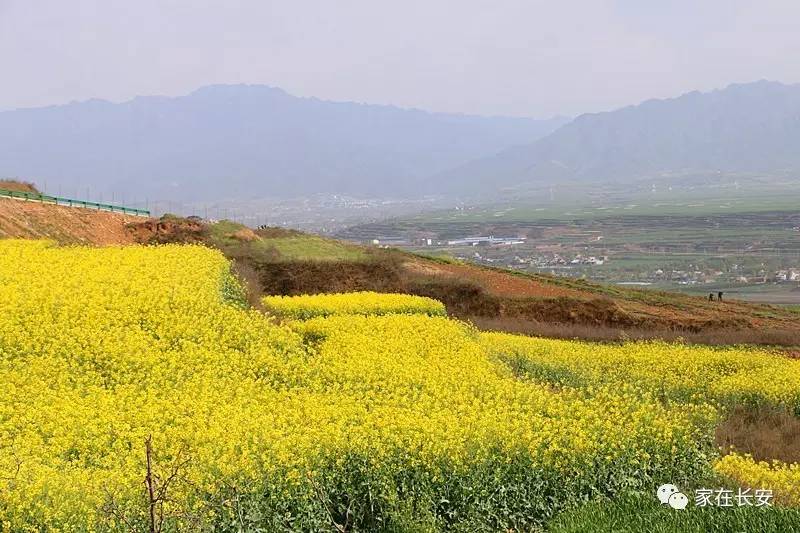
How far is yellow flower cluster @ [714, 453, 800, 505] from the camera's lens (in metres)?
11.2

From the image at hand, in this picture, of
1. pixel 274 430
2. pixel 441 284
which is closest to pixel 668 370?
pixel 274 430

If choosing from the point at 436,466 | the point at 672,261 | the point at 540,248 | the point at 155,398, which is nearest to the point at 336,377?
the point at 155,398

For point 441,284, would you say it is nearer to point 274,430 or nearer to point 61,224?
point 61,224

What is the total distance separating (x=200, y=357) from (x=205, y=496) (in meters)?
5.73

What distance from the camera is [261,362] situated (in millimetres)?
14852

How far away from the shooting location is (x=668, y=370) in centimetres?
1977

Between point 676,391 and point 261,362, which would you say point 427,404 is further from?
point 676,391

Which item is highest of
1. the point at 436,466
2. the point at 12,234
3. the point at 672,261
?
the point at 12,234

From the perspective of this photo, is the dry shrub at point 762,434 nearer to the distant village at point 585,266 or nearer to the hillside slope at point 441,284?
the hillside slope at point 441,284

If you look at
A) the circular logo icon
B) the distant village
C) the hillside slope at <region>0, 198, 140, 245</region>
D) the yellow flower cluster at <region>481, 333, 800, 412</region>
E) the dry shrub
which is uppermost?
the hillside slope at <region>0, 198, 140, 245</region>

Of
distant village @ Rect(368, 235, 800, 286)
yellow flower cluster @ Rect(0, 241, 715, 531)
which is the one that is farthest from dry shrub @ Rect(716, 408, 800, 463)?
distant village @ Rect(368, 235, 800, 286)

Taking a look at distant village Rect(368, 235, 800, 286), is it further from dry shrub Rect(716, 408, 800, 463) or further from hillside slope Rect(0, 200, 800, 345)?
dry shrub Rect(716, 408, 800, 463)

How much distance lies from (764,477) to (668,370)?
8011 mm

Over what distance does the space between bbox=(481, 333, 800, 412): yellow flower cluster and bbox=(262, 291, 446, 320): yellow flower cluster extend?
2.93 m
